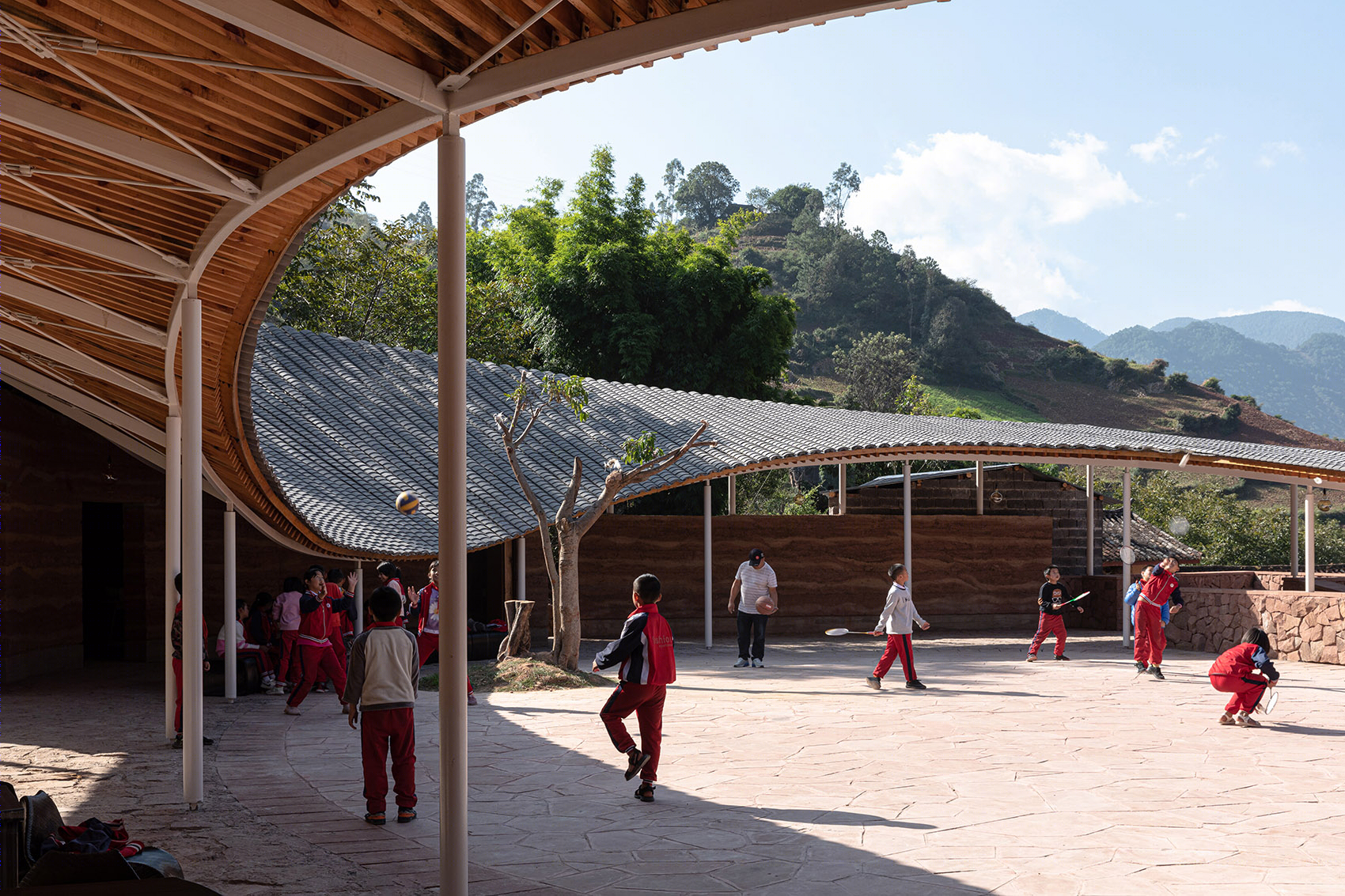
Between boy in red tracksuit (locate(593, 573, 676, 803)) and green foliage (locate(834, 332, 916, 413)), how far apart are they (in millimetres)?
44257

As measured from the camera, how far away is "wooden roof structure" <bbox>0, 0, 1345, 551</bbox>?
4.30 metres

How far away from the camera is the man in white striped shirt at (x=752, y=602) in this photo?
14609 mm

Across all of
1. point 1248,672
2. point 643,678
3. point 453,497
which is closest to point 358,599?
point 643,678

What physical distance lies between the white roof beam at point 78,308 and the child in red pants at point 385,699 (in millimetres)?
2681

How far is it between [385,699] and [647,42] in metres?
4.33

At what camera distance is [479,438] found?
18.4 metres

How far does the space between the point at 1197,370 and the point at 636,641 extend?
203145mm

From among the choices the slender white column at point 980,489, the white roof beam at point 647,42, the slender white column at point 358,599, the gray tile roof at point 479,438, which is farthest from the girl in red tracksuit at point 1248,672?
the slender white column at point 980,489

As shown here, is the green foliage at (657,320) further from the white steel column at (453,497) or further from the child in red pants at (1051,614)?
the white steel column at (453,497)

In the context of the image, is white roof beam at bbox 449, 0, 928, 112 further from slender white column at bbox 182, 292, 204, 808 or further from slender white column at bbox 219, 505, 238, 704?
slender white column at bbox 219, 505, 238, 704

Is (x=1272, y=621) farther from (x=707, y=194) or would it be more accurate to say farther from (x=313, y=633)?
(x=707, y=194)

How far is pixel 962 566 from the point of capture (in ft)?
68.0

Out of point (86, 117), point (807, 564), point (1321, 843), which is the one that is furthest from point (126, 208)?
point (807, 564)

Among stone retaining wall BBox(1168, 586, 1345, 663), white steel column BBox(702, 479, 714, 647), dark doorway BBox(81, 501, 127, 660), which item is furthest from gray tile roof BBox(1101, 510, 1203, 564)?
dark doorway BBox(81, 501, 127, 660)
